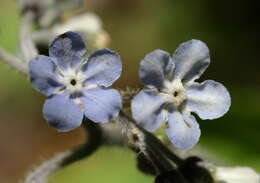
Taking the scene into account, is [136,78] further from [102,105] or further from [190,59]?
[102,105]

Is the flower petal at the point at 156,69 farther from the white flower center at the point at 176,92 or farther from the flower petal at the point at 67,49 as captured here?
the flower petal at the point at 67,49

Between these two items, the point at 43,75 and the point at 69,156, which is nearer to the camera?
the point at 43,75

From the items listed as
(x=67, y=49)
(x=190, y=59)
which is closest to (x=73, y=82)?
(x=67, y=49)

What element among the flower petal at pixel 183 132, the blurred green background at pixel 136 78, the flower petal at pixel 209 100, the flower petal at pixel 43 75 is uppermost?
the flower petal at pixel 43 75

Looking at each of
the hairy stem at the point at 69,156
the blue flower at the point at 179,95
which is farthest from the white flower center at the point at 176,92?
the hairy stem at the point at 69,156

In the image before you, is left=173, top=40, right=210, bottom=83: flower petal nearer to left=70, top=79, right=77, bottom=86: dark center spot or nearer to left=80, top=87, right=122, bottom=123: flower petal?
left=80, top=87, right=122, bottom=123: flower petal
